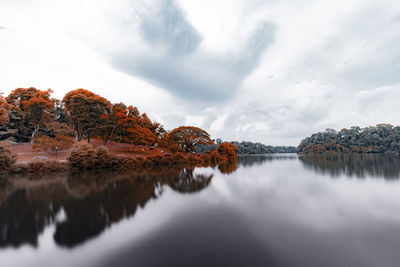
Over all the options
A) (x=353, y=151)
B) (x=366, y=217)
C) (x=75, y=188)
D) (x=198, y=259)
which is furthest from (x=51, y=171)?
(x=353, y=151)

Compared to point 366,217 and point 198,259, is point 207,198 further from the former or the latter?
point 366,217

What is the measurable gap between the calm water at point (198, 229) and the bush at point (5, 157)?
30.2 ft

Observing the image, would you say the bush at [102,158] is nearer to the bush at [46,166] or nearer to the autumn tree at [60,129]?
the bush at [46,166]

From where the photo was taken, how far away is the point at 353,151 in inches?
2889

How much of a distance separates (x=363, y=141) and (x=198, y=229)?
10259cm

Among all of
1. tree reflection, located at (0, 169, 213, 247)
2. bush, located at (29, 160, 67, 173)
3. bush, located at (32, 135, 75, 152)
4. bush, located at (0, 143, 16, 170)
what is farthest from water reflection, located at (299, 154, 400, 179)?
bush, located at (32, 135, 75, 152)

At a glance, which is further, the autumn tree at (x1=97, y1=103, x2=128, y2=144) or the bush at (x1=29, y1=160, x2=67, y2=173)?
the autumn tree at (x1=97, y1=103, x2=128, y2=144)

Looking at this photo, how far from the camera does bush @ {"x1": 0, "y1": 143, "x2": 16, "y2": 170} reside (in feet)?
49.1

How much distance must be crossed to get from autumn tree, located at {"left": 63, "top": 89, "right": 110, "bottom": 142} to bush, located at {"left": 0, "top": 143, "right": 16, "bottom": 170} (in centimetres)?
1009

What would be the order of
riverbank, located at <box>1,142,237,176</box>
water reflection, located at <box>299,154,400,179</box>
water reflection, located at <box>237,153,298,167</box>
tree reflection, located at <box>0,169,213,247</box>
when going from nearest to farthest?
tree reflection, located at <box>0,169,213,247</box> → water reflection, located at <box>299,154,400,179</box> → riverbank, located at <box>1,142,237,176</box> → water reflection, located at <box>237,153,298,167</box>

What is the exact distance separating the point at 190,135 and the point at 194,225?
93.1 feet

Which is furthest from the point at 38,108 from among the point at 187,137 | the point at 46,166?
the point at 187,137

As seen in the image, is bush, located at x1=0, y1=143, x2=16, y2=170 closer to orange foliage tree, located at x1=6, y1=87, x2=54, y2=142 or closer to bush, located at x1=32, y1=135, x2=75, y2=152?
bush, located at x1=32, y1=135, x2=75, y2=152

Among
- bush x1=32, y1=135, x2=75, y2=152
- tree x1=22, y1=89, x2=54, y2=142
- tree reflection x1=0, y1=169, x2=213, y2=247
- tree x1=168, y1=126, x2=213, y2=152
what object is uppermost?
tree x1=22, y1=89, x2=54, y2=142
